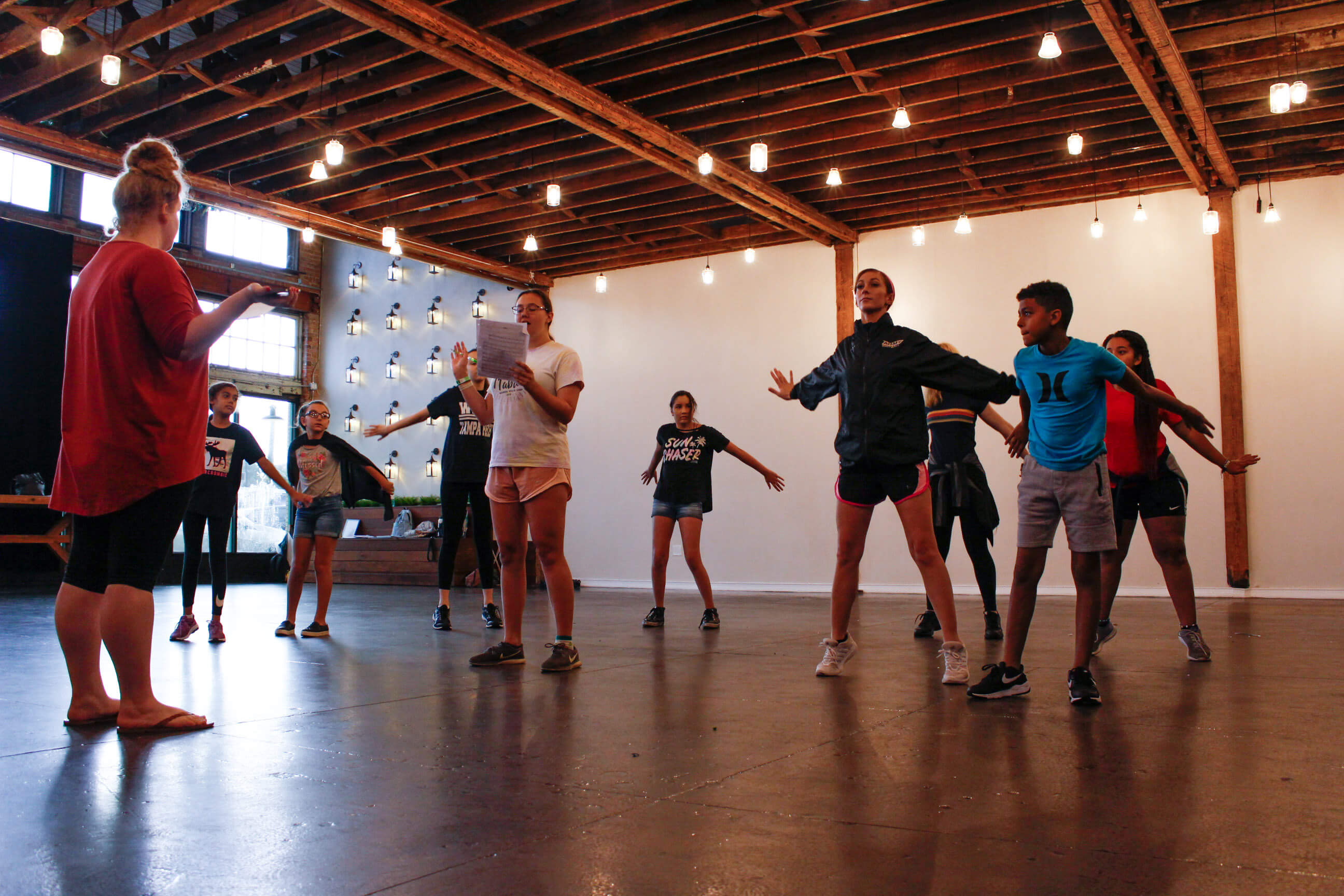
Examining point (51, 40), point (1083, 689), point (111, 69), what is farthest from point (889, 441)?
point (51, 40)

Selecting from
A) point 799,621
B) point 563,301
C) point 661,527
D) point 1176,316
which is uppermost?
point 563,301

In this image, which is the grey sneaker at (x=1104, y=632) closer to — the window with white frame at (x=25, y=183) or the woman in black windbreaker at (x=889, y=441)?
the woman in black windbreaker at (x=889, y=441)

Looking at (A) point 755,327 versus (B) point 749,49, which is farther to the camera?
(A) point 755,327

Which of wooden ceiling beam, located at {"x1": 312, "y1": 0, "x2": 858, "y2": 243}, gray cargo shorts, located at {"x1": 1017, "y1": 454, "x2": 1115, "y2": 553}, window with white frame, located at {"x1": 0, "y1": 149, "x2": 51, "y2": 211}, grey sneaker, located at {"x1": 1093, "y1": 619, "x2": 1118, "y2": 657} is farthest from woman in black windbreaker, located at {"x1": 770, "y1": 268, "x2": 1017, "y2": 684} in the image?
window with white frame, located at {"x1": 0, "y1": 149, "x2": 51, "y2": 211}

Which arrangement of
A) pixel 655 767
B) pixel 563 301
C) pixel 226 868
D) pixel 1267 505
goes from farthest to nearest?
pixel 563 301, pixel 1267 505, pixel 655 767, pixel 226 868

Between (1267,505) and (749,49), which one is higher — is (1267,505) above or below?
below

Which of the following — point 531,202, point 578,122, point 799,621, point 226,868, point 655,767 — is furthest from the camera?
point 531,202

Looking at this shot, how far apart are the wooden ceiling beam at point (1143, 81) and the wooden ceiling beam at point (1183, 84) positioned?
0.11m

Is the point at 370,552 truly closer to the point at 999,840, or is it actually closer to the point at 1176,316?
the point at 1176,316

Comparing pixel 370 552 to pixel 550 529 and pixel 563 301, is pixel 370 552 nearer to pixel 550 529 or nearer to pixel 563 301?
pixel 563 301

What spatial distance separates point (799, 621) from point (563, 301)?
7.73 meters

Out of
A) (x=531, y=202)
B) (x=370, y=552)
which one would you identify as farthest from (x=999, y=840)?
(x=370, y=552)

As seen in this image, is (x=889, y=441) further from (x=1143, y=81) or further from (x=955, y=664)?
(x=1143, y=81)

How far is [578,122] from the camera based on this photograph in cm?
823
